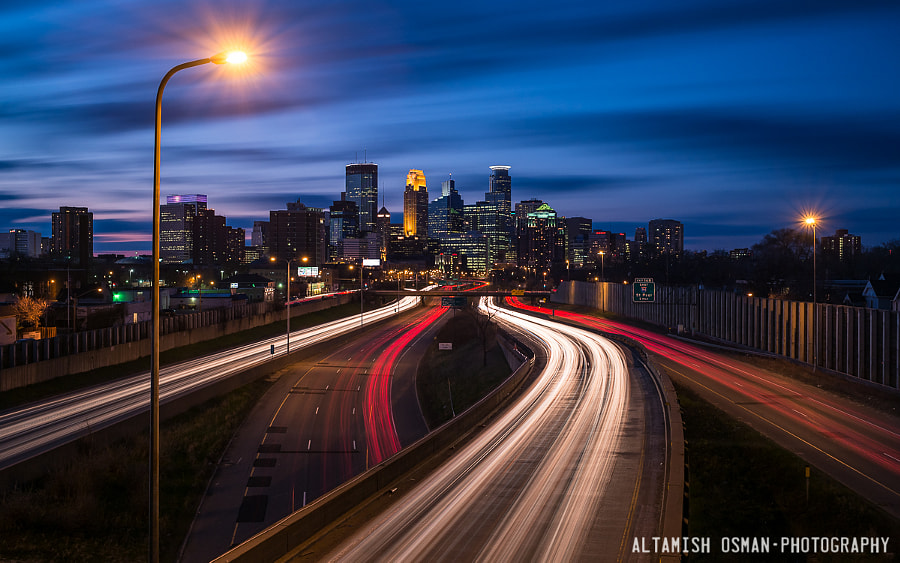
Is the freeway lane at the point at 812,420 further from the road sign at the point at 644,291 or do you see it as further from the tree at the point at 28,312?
the tree at the point at 28,312

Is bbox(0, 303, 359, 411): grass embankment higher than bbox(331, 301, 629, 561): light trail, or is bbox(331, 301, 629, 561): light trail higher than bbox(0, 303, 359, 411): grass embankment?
bbox(331, 301, 629, 561): light trail

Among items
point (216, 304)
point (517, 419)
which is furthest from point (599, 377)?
point (216, 304)

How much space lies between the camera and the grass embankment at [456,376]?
161 feet

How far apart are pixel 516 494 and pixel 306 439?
2335 cm

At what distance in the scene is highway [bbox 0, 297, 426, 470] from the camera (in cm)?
2622

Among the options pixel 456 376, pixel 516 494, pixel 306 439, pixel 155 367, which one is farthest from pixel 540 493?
pixel 456 376

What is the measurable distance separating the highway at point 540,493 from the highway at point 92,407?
15.6m

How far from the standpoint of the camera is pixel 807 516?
713 inches

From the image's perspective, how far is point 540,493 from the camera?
18.3m

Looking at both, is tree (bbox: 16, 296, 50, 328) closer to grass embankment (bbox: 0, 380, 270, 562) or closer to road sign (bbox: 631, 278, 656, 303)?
grass embankment (bbox: 0, 380, 270, 562)

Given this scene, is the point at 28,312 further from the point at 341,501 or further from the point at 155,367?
the point at 155,367

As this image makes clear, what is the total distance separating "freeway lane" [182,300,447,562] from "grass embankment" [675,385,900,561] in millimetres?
16825

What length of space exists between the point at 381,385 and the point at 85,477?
107 feet

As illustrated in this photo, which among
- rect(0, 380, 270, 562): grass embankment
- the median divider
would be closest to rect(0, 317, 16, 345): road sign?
rect(0, 380, 270, 562): grass embankment
